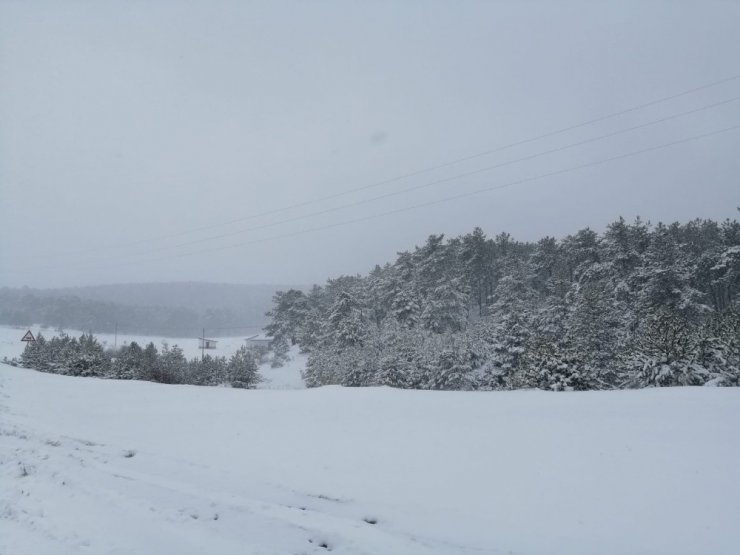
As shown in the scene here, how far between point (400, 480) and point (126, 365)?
27.7 metres

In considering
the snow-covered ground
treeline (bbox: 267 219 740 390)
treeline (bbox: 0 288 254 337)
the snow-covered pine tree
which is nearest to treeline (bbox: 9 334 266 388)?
the snow-covered pine tree

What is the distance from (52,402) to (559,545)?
18381 mm

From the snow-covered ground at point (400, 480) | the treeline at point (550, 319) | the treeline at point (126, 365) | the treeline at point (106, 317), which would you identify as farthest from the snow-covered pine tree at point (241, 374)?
the treeline at point (106, 317)

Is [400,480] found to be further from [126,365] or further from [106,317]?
[106,317]

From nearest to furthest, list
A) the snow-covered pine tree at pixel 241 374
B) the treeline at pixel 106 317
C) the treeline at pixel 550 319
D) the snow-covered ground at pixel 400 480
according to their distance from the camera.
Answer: the snow-covered ground at pixel 400 480
the treeline at pixel 550 319
the snow-covered pine tree at pixel 241 374
the treeline at pixel 106 317

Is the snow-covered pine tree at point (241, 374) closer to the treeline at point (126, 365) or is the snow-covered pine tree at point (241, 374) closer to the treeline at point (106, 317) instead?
the treeline at point (126, 365)

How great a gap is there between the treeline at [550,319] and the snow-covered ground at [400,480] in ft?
19.1

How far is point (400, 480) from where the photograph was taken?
7.11 m

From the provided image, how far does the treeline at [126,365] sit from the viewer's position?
28406 millimetres

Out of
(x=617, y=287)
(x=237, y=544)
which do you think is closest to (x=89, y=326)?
(x=617, y=287)

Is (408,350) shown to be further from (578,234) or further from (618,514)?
(578,234)

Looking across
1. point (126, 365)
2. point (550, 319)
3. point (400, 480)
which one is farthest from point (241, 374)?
point (400, 480)

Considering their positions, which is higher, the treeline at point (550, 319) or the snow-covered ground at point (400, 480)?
the treeline at point (550, 319)

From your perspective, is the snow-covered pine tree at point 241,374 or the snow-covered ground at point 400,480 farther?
the snow-covered pine tree at point 241,374
